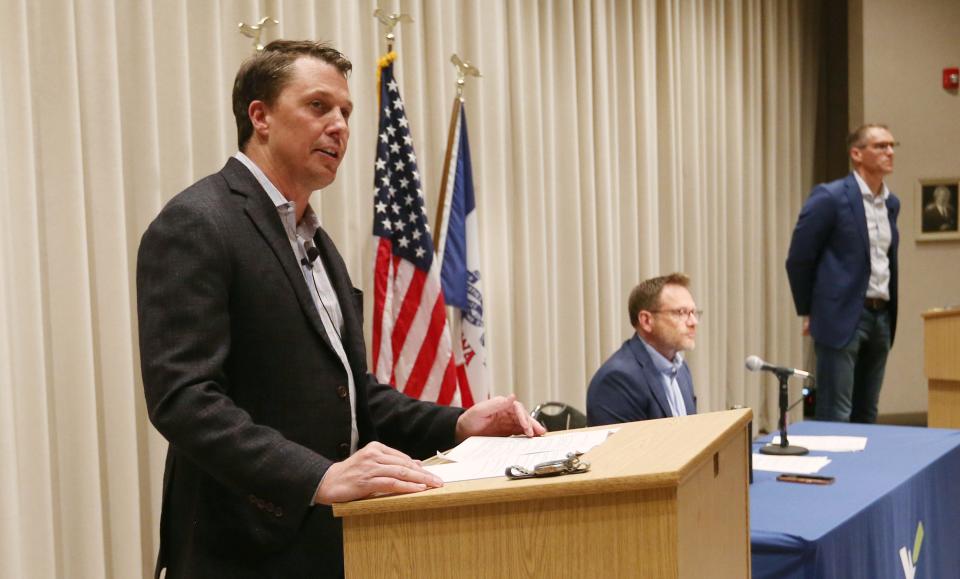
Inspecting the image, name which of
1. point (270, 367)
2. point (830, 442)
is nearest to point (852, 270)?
point (830, 442)

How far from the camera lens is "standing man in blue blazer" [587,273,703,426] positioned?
13.7ft

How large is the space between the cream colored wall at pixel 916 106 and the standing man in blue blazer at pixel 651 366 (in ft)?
17.6

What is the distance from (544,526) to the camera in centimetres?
162

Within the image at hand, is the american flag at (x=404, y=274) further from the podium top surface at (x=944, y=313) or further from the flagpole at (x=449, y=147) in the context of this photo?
the podium top surface at (x=944, y=313)

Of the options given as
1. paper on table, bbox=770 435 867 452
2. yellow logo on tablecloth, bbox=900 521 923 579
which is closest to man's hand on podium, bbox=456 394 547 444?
yellow logo on tablecloth, bbox=900 521 923 579

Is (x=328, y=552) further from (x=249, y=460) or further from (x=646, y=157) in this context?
(x=646, y=157)

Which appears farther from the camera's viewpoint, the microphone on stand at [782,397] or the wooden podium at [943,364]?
the wooden podium at [943,364]

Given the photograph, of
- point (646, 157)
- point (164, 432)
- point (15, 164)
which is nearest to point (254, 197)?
point (164, 432)

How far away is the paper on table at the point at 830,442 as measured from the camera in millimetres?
4359

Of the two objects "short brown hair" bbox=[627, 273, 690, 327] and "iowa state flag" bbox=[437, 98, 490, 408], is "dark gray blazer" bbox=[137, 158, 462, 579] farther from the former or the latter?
"iowa state flag" bbox=[437, 98, 490, 408]

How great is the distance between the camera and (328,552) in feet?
6.81

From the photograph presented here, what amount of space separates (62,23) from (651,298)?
100 inches

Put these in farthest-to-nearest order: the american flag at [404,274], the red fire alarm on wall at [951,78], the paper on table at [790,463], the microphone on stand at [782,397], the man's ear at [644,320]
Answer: the red fire alarm on wall at [951,78]
the american flag at [404,274]
the man's ear at [644,320]
the microphone on stand at [782,397]
the paper on table at [790,463]

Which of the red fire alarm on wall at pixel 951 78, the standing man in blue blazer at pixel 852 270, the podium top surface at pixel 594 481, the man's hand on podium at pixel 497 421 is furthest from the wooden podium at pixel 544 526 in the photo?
the red fire alarm on wall at pixel 951 78
